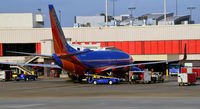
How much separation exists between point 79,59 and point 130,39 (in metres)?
44.1

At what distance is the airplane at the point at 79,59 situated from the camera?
62500 mm

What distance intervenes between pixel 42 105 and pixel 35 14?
293ft

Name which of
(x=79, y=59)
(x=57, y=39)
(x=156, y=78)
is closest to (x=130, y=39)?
(x=156, y=78)

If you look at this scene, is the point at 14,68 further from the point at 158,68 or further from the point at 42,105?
the point at 42,105

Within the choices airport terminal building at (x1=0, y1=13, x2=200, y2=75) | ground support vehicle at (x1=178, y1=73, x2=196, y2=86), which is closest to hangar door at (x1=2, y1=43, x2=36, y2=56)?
airport terminal building at (x1=0, y1=13, x2=200, y2=75)

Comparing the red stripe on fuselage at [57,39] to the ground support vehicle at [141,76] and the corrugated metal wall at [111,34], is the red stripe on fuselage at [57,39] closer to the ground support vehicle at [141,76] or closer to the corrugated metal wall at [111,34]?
the ground support vehicle at [141,76]

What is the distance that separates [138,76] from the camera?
224 feet

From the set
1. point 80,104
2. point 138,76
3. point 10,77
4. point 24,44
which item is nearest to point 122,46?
point 24,44

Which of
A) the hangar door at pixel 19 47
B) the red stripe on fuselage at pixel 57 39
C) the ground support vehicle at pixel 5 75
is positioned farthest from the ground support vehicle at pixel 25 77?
the hangar door at pixel 19 47

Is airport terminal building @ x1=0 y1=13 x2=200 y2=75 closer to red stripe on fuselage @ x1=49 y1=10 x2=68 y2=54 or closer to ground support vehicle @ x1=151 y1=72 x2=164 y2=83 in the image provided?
ground support vehicle @ x1=151 y1=72 x2=164 y2=83

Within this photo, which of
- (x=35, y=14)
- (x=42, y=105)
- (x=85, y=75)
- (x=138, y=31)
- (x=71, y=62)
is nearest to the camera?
(x=42, y=105)

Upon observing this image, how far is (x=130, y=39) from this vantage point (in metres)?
109

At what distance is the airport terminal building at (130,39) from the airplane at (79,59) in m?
31.4

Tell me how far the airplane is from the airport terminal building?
103 ft
